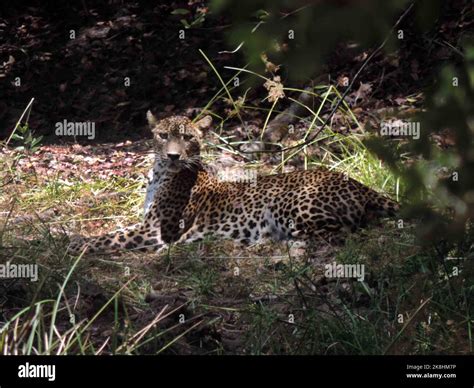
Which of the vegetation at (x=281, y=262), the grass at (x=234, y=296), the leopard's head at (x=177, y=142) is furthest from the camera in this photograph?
the leopard's head at (x=177, y=142)

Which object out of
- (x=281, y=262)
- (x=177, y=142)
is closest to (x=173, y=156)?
(x=177, y=142)

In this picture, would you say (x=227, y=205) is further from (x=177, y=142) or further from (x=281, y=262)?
(x=281, y=262)

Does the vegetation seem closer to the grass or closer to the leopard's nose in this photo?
the grass

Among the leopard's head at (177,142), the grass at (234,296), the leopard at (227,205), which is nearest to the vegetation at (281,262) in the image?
the grass at (234,296)

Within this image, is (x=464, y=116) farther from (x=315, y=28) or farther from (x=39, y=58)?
(x=39, y=58)

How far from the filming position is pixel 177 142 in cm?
770

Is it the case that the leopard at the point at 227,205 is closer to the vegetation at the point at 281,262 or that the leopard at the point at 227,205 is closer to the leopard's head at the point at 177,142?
the leopard's head at the point at 177,142

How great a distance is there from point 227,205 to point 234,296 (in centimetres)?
172

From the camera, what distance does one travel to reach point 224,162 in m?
8.86

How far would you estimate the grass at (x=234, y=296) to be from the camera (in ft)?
15.5

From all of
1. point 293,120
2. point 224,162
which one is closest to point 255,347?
point 224,162

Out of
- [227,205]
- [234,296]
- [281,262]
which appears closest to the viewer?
[234,296]
